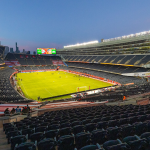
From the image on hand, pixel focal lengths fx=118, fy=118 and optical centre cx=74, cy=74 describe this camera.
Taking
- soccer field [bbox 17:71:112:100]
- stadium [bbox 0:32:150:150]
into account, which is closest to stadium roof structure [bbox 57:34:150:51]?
stadium [bbox 0:32:150:150]

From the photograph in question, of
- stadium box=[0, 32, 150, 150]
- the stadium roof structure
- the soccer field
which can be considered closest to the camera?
stadium box=[0, 32, 150, 150]

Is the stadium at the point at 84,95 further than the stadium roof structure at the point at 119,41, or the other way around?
the stadium roof structure at the point at 119,41

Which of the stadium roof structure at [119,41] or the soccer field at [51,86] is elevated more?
the stadium roof structure at [119,41]

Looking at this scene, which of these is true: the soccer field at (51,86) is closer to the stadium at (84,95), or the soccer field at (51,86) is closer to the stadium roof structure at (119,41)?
the stadium at (84,95)

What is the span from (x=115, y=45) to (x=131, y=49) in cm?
1167

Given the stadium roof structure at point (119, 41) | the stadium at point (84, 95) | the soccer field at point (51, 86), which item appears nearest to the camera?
the stadium at point (84, 95)

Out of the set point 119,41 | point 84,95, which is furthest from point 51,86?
point 119,41

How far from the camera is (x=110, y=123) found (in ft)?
22.0

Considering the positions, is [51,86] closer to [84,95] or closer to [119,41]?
[84,95]

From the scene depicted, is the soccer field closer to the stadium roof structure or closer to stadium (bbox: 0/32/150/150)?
stadium (bbox: 0/32/150/150)

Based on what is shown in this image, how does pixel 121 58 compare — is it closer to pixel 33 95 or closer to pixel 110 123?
pixel 33 95

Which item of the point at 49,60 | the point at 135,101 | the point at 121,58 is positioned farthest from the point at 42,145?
the point at 49,60

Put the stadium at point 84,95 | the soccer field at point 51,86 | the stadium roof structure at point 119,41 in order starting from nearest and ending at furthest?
the stadium at point 84,95 → the soccer field at point 51,86 → the stadium roof structure at point 119,41

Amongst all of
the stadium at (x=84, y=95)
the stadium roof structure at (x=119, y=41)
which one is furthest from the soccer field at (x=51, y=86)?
the stadium roof structure at (x=119, y=41)
